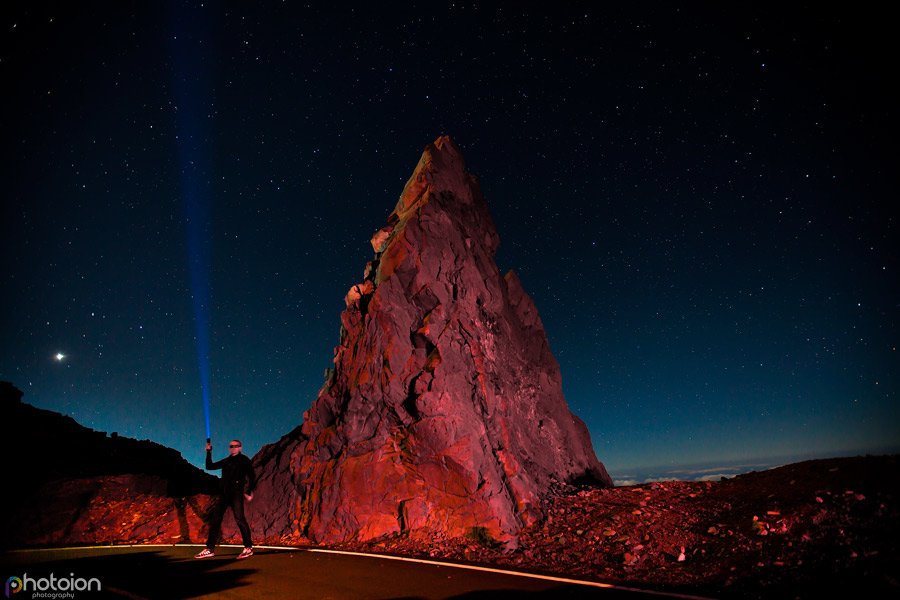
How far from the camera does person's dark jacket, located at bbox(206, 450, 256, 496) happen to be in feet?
31.7

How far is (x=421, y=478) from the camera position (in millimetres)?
12984

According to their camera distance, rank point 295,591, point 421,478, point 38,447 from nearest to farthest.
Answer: point 295,591
point 421,478
point 38,447

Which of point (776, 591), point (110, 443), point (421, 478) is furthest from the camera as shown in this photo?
point (110, 443)

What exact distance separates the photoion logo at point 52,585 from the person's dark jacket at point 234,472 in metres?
2.67

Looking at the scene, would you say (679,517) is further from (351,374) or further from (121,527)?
(121,527)

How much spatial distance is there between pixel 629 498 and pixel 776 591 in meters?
7.78

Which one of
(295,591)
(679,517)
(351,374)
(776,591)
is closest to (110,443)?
(351,374)

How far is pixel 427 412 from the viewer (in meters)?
13.9

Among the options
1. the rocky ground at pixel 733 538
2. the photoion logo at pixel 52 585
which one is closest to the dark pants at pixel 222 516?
the photoion logo at pixel 52 585

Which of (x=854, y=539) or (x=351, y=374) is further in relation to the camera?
(x=351, y=374)

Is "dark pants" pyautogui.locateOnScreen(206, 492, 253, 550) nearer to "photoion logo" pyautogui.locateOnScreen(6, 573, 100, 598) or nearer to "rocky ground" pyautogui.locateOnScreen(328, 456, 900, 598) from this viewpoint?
"photoion logo" pyautogui.locateOnScreen(6, 573, 100, 598)

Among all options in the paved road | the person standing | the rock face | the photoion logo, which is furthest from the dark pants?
the rock face

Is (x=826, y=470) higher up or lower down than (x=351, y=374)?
lower down

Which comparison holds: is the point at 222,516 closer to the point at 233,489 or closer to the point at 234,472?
the point at 233,489
